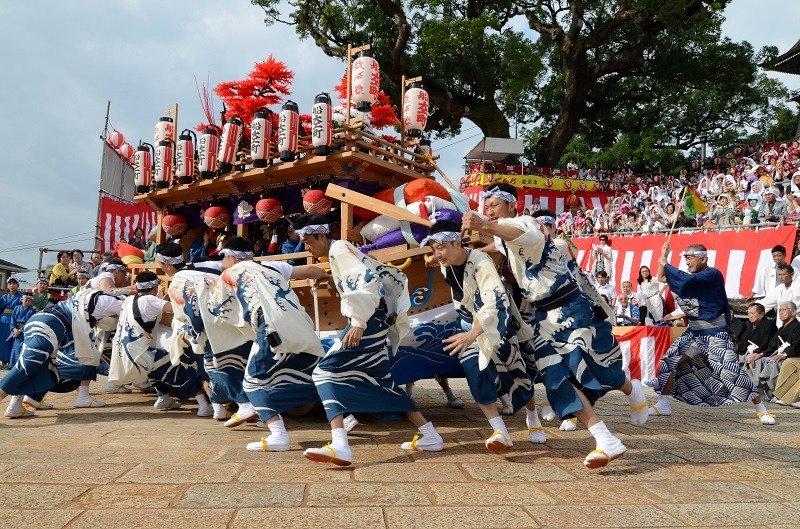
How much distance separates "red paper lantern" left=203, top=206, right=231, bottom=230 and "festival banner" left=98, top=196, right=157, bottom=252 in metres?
6.87

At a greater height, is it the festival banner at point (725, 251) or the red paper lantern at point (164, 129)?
the red paper lantern at point (164, 129)

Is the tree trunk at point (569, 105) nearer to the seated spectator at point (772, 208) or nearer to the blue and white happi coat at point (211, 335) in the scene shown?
the seated spectator at point (772, 208)

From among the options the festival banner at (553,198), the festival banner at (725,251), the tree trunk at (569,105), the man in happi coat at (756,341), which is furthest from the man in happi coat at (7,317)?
the tree trunk at (569,105)

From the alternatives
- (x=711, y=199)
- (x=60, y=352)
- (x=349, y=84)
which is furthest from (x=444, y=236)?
(x=711, y=199)

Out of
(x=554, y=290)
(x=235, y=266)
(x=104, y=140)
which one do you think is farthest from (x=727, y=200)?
(x=104, y=140)

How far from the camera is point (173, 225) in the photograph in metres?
7.75

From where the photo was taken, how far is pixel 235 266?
4.42 meters

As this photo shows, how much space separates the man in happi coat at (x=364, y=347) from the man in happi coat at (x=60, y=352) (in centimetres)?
302

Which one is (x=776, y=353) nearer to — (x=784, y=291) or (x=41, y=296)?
(x=784, y=291)

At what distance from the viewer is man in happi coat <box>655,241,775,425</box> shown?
17.9 ft

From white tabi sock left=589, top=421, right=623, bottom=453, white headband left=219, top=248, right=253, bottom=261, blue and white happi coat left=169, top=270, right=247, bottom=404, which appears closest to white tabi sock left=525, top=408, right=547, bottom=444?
white tabi sock left=589, top=421, right=623, bottom=453

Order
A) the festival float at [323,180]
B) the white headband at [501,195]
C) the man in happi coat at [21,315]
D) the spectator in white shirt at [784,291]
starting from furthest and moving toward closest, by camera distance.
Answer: the man in happi coat at [21,315] < the spectator in white shirt at [784,291] < the festival float at [323,180] < the white headband at [501,195]

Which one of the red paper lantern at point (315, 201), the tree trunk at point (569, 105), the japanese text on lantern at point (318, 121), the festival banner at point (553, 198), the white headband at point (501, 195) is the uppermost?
the tree trunk at point (569, 105)

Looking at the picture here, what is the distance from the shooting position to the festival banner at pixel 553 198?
2061cm
